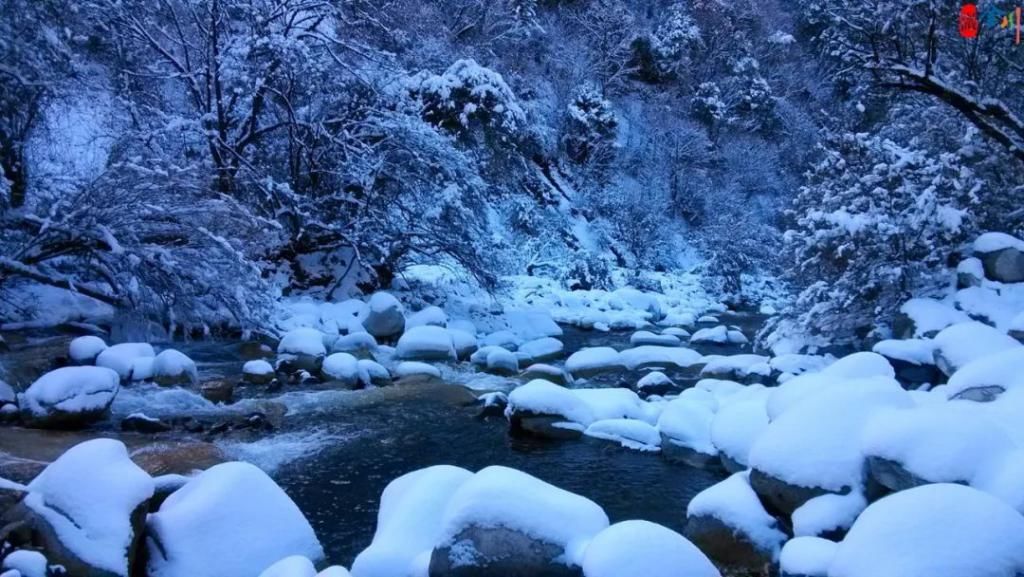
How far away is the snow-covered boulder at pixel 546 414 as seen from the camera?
7035mm

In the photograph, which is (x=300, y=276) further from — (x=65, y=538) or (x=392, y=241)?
(x=65, y=538)

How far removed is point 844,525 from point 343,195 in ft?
35.8

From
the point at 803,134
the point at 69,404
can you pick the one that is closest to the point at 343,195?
the point at 69,404

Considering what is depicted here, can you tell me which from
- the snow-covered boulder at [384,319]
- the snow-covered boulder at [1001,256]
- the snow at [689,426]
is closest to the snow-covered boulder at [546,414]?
the snow at [689,426]

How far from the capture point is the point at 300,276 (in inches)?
542

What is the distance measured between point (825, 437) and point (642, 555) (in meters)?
1.64

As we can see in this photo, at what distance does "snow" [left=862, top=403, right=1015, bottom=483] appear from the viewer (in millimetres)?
3920

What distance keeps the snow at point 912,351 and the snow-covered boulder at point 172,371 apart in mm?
7460

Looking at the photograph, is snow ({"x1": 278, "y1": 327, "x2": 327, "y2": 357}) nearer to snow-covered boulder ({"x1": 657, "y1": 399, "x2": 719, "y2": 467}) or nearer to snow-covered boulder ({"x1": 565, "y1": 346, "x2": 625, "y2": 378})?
snow-covered boulder ({"x1": 565, "y1": 346, "x2": 625, "y2": 378})

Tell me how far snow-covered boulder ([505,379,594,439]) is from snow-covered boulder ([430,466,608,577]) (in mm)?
2894

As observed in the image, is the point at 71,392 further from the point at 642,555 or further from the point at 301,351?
the point at 642,555

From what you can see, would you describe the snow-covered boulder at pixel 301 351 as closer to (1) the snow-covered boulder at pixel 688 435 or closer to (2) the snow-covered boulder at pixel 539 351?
(2) the snow-covered boulder at pixel 539 351

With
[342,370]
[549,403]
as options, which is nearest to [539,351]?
[342,370]

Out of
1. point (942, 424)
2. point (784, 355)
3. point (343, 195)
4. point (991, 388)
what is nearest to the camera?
point (942, 424)
